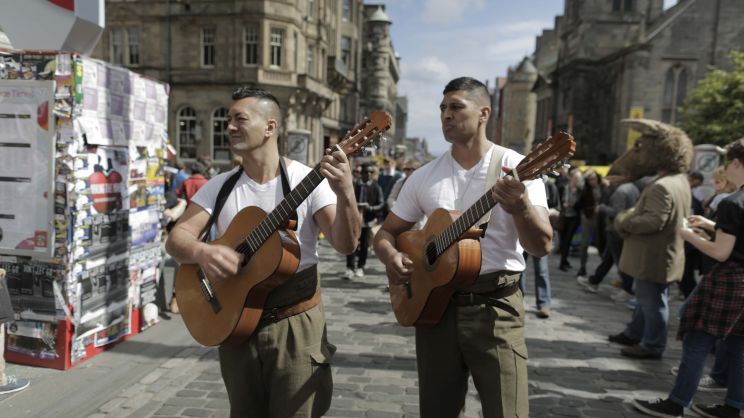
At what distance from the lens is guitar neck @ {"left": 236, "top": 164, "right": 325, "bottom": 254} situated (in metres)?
2.26

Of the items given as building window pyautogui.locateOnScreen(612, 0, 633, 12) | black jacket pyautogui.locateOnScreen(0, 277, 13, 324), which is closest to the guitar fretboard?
black jacket pyautogui.locateOnScreen(0, 277, 13, 324)

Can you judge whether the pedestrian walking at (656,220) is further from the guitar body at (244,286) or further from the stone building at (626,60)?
the stone building at (626,60)

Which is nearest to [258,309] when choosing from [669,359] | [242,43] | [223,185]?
[223,185]

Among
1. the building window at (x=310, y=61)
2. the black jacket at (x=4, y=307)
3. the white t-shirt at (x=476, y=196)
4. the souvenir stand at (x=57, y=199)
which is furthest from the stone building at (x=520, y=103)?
the black jacket at (x=4, y=307)

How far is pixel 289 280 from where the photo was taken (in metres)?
2.43

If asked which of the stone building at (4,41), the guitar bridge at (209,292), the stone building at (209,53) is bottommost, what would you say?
the guitar bridge at (209,292)

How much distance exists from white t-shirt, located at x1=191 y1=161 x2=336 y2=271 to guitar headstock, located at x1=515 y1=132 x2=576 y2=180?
951mm

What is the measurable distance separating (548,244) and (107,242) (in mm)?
4177

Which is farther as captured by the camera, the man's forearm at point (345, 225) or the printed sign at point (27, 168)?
the printed sign at point (27, 168)

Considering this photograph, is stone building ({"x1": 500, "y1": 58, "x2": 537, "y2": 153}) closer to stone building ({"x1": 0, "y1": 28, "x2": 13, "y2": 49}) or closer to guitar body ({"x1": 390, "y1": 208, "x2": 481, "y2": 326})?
stone building ({"x1": 0, "y1": 28, "x2": 13, "y2": 49})

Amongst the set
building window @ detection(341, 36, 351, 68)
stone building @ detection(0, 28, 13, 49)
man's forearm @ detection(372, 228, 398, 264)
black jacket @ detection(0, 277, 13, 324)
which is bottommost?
black jacket @ detection(0, 277, 13, 324)

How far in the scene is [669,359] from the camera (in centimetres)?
512

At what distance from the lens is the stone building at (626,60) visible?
37.5 m

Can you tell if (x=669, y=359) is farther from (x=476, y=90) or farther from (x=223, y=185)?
(x=223, y=185)
